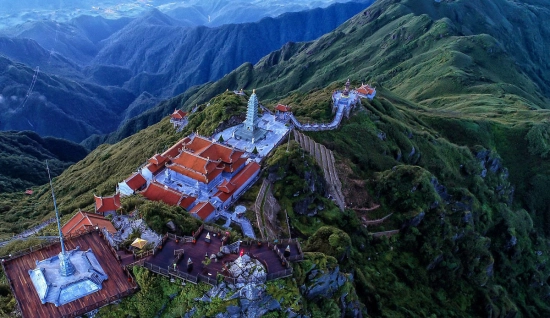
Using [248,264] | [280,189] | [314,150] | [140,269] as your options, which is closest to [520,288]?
[314,150]

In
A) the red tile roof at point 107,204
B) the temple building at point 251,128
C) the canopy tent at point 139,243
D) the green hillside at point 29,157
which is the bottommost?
the green hillside at point 29,157

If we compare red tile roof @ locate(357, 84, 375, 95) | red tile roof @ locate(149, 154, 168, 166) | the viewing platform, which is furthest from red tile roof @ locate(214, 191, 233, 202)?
red tile roof @ locate(357, 84, 375, 95)

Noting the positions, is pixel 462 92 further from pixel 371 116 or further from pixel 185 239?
pixel 185 239

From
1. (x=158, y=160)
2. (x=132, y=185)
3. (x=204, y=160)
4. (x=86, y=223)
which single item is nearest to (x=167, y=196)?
(x=204, y=160)

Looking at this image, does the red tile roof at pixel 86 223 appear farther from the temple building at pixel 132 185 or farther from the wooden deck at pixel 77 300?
the temple building at pixel 132 185

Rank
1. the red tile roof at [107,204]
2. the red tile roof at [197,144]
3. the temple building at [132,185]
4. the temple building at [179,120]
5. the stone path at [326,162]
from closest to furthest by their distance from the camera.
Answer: the red tile roof at [107,204] → the temple building at [132,185] → the red tile roof at [197,144] → the stone path at [326,162] → the temple building at [179,120]

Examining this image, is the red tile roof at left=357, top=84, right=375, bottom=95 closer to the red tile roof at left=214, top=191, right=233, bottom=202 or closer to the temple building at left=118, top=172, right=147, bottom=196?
the red tile roof at left=214, top=191, right=233, bottom=202

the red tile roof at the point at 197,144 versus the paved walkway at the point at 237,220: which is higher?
the red tile roof at the point at 197,144

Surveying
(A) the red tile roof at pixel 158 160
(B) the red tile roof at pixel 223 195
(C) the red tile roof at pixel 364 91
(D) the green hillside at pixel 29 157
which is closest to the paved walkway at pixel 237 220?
(B) the red tile roof at pixel 223 195
